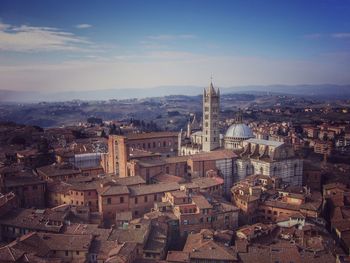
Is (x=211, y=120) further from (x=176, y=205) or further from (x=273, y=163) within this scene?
(x=176, y=205)

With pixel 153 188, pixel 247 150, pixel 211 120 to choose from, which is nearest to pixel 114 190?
pixel 153 188

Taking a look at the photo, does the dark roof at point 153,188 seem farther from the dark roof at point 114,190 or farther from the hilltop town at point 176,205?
the dark roof at point 114,190

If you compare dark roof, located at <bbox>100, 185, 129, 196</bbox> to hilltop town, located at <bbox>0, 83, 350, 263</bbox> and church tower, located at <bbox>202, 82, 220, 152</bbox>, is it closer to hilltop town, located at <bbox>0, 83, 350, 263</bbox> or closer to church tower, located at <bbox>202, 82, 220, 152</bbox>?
hilltop town, located at <bbox>0, 83, 350, 263</bbox>

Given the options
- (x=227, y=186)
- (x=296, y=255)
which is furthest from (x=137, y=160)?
(x=296, y=255)

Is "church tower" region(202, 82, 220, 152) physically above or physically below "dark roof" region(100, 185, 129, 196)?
above

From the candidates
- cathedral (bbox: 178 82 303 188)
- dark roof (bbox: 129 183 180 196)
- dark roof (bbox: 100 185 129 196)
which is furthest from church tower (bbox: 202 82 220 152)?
dark roof (bbox: 100 185 129 196)

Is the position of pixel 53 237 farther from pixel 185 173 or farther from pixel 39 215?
pixel 185 173

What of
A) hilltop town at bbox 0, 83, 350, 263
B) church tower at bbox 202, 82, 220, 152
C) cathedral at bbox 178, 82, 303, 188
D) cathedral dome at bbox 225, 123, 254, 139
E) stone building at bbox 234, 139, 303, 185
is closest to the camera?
hilltop town at bbox 0, 83, 350, 263
